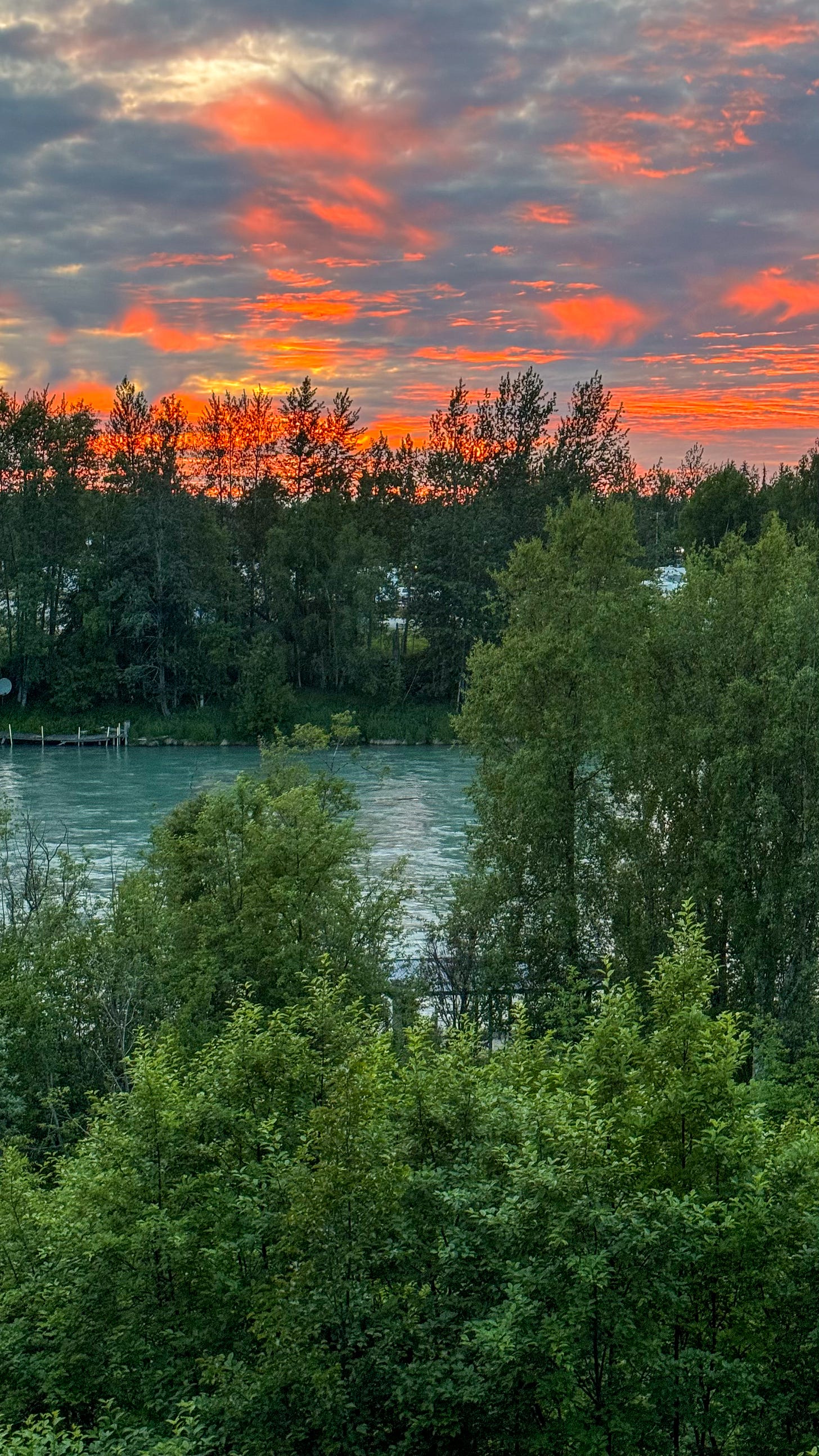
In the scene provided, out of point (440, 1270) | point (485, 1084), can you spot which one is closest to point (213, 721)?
point (485, 1084)

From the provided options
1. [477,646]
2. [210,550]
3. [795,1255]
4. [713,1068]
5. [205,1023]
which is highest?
[210,550]

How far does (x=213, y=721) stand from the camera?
261 ft

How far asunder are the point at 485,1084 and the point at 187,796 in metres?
44.7

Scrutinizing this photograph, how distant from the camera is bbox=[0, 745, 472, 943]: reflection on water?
45.2 meters

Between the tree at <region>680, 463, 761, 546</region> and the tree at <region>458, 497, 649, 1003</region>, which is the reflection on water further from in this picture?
the tree at <region>680, 463, 761, 546</region>

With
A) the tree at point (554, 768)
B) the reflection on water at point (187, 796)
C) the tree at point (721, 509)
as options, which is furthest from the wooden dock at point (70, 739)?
the tree at point (721, 509)

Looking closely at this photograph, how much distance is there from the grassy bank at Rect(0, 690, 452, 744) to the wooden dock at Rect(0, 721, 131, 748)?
50cm

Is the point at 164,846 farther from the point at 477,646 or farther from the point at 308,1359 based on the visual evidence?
the point at 308,1359

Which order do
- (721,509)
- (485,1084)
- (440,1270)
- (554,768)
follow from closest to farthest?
(440,1270)
(485,1084)
(554,768)
(721,509)

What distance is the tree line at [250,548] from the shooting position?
81.6m

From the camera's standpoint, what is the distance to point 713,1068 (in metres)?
12.2

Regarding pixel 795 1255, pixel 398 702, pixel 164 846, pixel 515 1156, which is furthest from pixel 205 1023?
pixel 398 702

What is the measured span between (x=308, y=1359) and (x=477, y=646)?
78.7ft

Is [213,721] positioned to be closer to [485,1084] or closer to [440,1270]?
[485,1084]
